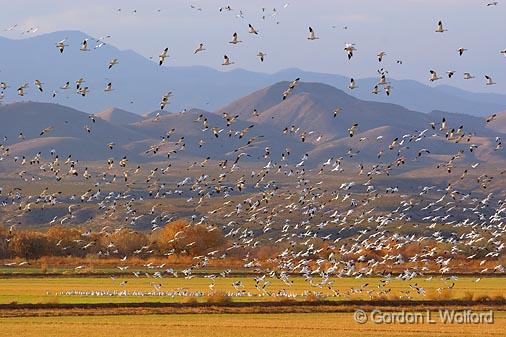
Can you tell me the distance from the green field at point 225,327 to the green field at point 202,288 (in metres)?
7.58

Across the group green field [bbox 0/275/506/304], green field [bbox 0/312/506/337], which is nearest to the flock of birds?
green field [bbox 0/275/506/304]

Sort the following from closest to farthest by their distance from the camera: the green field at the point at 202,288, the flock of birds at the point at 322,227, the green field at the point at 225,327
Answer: the green field at the point at 225,327, the green field at the point at 202,288, the flock of birds at the point at 322,227

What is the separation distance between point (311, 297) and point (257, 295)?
4293 millimetres

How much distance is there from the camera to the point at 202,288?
66.0 meters

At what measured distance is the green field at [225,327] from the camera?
42.1 metres

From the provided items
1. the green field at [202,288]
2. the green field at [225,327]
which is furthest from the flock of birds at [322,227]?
the green field at [225,327]

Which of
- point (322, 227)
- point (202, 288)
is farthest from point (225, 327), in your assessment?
point (322, 227)

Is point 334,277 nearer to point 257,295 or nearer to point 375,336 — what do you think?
point 257,295

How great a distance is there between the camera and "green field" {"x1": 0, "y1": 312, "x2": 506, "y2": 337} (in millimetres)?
42062

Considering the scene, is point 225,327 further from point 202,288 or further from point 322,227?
point 322,227

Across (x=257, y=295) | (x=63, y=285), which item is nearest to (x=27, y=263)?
(x=63, y=285)

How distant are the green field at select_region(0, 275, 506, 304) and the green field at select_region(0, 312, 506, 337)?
7.58 meters

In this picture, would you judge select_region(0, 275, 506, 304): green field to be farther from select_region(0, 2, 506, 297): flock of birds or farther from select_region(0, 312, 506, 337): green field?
select_region(0, 312, 506, 337): green field

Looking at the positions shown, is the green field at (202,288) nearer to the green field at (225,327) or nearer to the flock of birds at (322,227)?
the flock of birds at (322,227)
